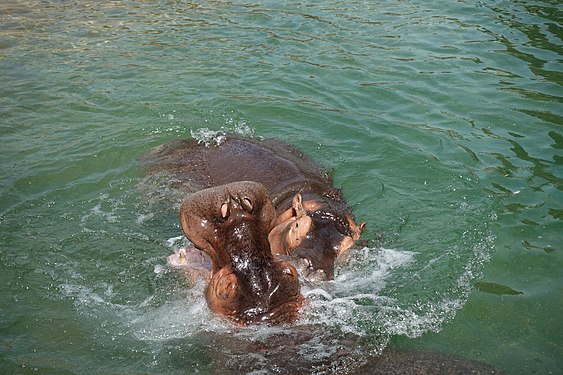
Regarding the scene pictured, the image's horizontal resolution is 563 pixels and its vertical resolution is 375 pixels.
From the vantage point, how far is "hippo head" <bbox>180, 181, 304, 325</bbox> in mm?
4137

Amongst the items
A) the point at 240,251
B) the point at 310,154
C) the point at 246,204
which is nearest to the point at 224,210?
the point at 246,204

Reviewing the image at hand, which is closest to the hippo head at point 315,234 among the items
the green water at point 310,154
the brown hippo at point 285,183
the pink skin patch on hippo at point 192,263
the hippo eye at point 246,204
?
the brown hippo at point 285,183

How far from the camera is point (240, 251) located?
4.24 metres

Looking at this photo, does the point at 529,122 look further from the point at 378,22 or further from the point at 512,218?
the point at 378,22

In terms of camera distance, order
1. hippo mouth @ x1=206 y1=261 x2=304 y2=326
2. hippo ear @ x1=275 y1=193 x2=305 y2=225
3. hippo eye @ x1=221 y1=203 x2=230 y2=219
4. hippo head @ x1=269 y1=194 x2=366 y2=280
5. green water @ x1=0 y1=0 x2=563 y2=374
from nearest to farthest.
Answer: hippo eye @ x1=221 y1=203 x2=230 y2=219
hippo mouth @ x1=206 y1=261 x2=304 y2=326
green water @ x1=0 y1=0 x2=563 y2=374
hippo head @ x1=269 y1=194 x2=366 y2=280
hippo ear @ x1=275 y1=193 x2=305 y2=225

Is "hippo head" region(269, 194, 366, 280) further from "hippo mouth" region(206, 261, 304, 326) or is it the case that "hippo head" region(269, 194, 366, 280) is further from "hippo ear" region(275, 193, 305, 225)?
"hippo mouth" region(206, 261, 304, 326)

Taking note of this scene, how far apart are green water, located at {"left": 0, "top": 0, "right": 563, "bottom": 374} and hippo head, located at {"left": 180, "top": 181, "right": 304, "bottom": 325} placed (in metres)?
0.18

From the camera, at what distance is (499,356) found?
484cm

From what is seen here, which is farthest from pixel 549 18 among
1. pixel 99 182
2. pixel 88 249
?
pixel 88 249

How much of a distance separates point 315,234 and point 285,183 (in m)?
1.06

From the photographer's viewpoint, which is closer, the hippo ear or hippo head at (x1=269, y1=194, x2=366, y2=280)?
hippo head at (x1=269, y1=194, x2=366, y2=280)

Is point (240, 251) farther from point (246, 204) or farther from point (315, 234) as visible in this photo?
point (315, 234)

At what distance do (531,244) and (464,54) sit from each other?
554 centimetres

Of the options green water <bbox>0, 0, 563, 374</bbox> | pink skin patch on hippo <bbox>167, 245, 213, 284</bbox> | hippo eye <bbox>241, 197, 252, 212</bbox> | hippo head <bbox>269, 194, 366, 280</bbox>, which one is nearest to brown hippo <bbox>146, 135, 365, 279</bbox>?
hippo head <bbox>269, 194, 366, 280</bbox>
